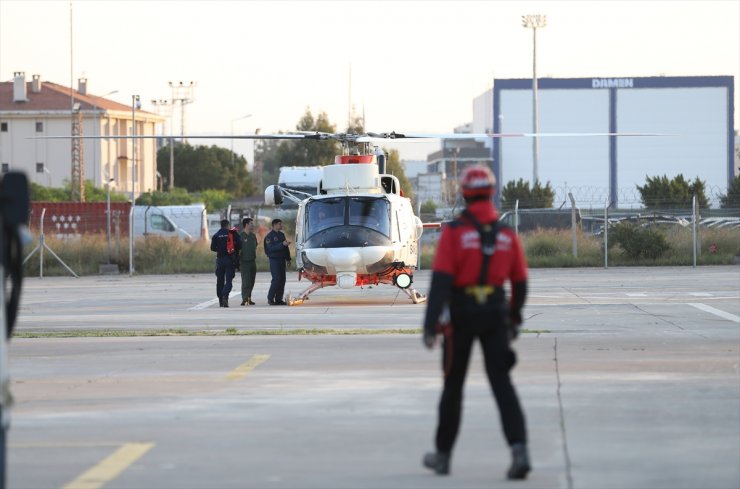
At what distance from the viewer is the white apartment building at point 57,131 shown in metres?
98.1

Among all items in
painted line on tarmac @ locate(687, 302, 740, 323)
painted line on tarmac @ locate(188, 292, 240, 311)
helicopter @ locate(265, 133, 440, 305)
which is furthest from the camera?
painted line on tarmac @ locate(188, 292, 240, 311)

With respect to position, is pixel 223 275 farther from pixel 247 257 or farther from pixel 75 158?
pixel 75 158

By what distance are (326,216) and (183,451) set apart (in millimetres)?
15785

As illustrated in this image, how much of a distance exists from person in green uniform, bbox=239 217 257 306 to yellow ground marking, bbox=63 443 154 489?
1582cm

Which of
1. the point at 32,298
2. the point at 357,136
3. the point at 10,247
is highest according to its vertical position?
the point at 357,136

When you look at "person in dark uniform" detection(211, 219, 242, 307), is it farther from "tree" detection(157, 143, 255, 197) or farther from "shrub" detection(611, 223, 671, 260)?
"tree" detection(157, 143, 255, 197)

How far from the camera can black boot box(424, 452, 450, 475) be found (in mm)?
8141

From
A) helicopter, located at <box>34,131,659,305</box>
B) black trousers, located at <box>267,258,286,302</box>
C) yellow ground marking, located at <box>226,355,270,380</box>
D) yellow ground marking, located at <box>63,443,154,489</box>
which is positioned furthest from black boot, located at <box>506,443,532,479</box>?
black trousers, located at <box>267,258,286,302</box>

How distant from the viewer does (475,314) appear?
316 inches

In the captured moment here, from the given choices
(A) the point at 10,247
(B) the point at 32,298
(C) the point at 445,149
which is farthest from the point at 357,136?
(C) the point at 445,149

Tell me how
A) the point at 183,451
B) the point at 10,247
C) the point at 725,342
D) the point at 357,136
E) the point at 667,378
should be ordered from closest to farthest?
the point at 10,247, the point at 183,451, the point at 667,378, the point at 725,342, the point at 357,136

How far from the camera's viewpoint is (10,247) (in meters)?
6.51

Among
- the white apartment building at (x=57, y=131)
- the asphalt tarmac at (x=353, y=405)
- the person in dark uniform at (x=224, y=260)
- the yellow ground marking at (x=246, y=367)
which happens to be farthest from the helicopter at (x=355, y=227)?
the white apartment building at (x=57, y=131)

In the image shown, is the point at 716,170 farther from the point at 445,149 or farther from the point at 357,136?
the point at 357,136
